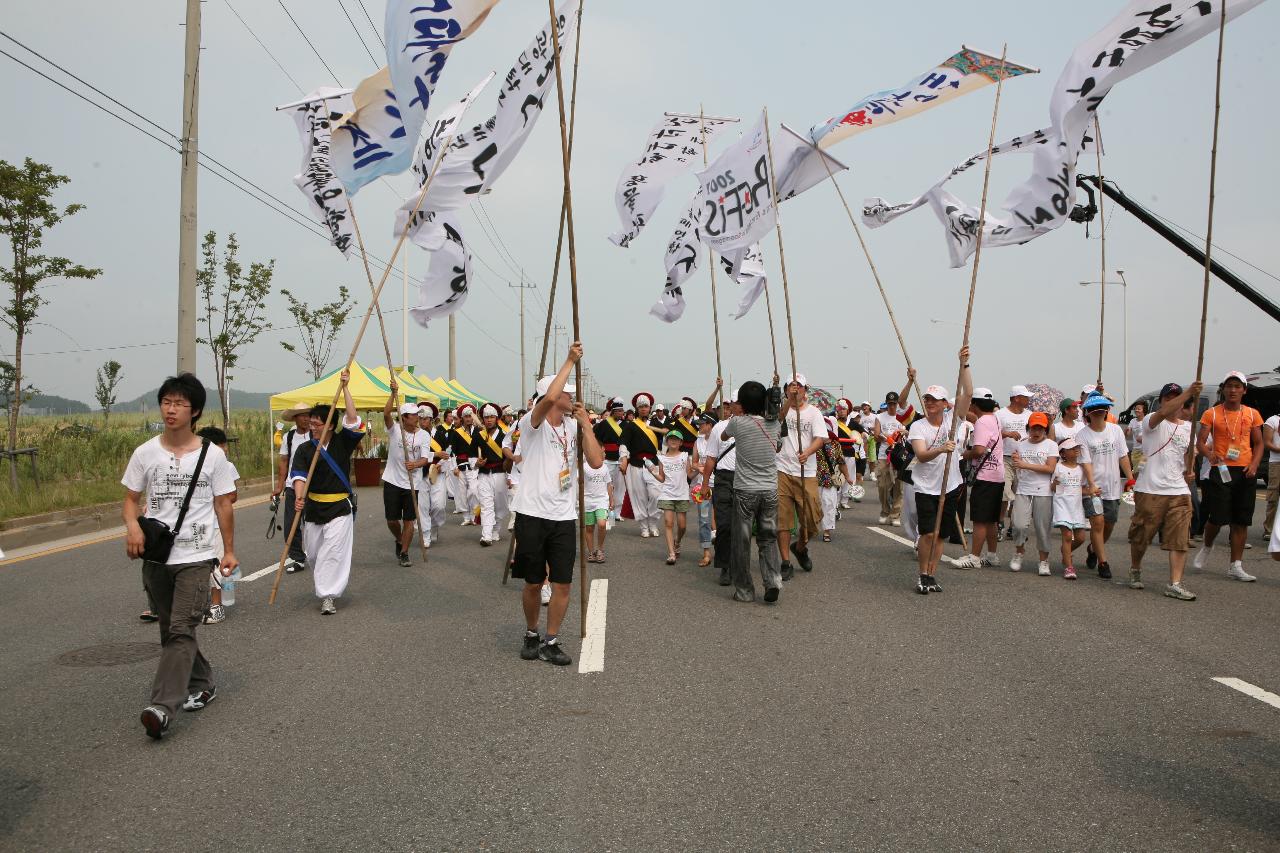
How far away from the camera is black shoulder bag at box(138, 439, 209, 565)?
4.86m

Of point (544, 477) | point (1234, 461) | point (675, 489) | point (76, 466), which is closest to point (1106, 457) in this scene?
point (1234, 461)

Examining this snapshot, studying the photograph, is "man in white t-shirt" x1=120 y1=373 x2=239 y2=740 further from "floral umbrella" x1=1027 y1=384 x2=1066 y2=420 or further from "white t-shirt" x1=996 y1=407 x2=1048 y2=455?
"floral umbrella" x1=1027 y1=384 x2=1066 y2=420

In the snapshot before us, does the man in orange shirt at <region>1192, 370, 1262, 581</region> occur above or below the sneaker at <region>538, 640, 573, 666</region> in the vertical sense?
above

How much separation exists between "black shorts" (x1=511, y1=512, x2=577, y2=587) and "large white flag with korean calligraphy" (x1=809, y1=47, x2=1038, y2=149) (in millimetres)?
5717

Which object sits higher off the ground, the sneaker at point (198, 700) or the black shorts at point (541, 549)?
the black shorts at point (541, 549)

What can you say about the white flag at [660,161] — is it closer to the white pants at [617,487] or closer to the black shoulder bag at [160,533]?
the white pants at [617,487]

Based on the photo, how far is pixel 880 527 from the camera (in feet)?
44.7

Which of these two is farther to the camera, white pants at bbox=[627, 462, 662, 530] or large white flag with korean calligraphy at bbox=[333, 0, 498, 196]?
white pants at bbox=[627, 462, 662, 530]

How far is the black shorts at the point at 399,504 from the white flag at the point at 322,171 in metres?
2.72

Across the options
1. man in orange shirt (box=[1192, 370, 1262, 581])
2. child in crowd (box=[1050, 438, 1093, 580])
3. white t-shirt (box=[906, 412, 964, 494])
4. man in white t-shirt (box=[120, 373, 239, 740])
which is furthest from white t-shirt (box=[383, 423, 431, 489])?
man in orange shirt (box=[1192, 370, 1262, 581])

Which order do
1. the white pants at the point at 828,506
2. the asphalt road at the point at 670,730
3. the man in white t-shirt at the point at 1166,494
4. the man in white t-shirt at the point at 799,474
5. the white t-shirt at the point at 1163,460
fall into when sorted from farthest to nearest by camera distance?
the white pants at the point at 828,506, the man in white t-shirt at the point at 799,474, the white t-shirt at the point at 1163,460, the man in white t-shirt at the point at 1166,494, the asphalt road at the point at 670,730

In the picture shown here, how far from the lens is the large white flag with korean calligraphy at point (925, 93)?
349 inches

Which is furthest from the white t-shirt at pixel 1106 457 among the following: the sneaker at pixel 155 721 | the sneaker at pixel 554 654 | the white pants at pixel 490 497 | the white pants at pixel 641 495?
the sneaker at pixel 155 721

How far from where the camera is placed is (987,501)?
981 cm
